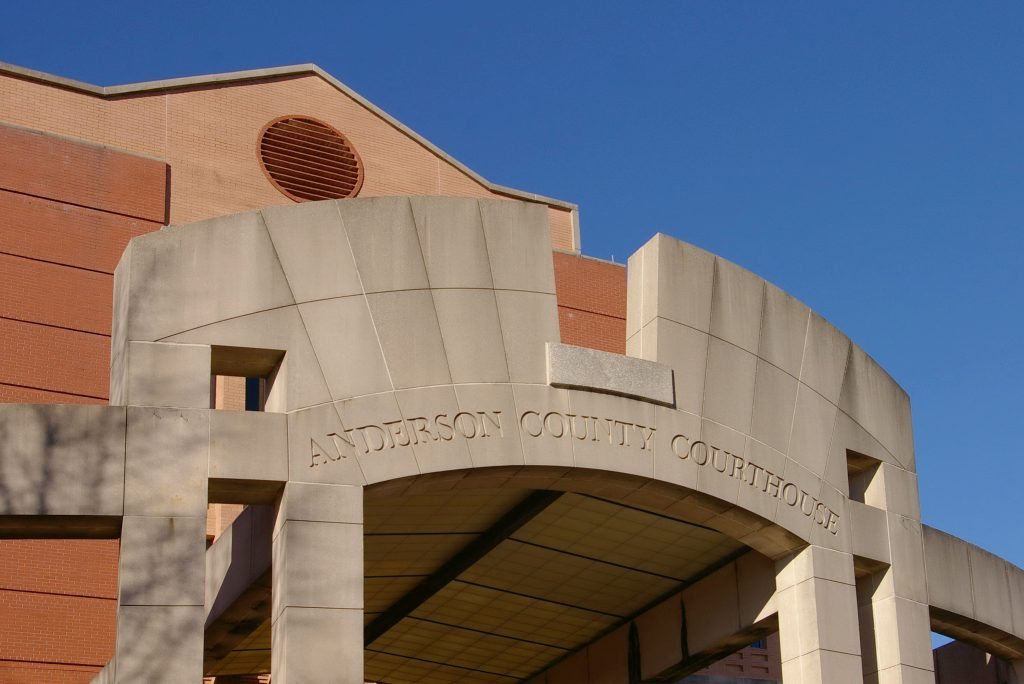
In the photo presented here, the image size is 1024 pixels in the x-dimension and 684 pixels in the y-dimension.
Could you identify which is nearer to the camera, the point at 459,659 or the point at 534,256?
the point at 534,256

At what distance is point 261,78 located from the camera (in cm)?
2861

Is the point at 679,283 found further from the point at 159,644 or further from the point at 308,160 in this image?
the point at 308,160

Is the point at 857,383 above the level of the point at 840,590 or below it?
above

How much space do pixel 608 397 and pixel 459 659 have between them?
357 inches

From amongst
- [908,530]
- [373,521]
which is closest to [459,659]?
[373,521]

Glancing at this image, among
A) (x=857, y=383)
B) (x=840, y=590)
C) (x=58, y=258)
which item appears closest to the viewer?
(x=840, y=590)

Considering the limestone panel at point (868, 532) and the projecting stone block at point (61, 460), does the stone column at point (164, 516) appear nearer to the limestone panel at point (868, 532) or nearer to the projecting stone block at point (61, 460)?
the projecting stone block at point (61, 460)

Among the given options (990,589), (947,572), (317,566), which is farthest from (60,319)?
(990,589)

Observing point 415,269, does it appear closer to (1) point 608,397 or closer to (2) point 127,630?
(1) point 608,397

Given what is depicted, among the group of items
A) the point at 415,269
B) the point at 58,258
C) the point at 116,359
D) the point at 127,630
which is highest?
the point at 58,258

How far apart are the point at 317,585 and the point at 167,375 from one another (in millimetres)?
2692

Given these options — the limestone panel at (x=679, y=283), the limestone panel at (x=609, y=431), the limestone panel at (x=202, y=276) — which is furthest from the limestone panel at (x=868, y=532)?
the limestone panel at (x=202, y=276)

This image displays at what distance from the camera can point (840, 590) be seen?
20062mm

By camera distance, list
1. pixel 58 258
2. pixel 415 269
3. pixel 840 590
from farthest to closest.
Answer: pixel 58 258 < pixel 840 590 < pixel 415 269
